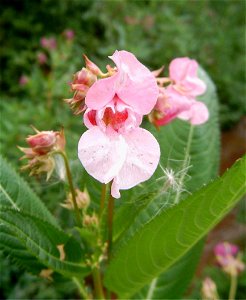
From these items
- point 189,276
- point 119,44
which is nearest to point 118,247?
point 189,276

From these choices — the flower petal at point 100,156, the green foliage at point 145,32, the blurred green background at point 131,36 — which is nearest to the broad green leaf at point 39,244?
the flower petal at point 100,156

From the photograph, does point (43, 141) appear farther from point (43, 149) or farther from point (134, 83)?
point (134, 83)

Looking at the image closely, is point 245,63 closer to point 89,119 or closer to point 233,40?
point 233,40

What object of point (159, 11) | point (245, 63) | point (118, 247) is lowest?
point (245, 63)

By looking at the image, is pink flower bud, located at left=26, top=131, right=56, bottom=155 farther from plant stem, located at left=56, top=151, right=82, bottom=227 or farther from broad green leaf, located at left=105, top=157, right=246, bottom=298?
broad green leaf, located at left=105, top=157, right=246, bottom=298

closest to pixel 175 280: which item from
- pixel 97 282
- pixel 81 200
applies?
pixel 97 282

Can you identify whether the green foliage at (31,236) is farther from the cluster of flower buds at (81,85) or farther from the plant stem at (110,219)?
the cluster of flower buds at (81,85)

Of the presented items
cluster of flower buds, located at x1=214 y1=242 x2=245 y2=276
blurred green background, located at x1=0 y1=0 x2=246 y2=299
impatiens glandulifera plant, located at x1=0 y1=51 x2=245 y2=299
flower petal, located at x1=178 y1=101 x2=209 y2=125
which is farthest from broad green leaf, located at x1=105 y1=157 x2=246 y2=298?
blurred green background, located at x1=0 y1=0 x2=246 y2=299
